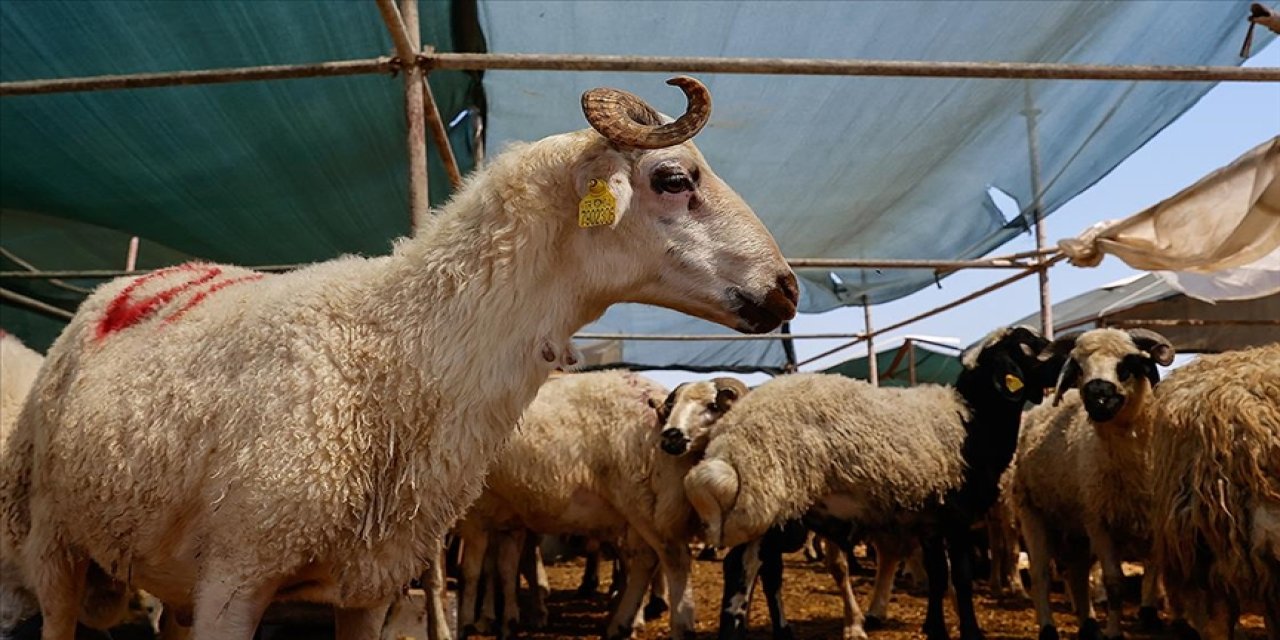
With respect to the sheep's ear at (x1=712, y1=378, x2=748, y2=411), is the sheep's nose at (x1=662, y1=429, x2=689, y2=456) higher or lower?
lower

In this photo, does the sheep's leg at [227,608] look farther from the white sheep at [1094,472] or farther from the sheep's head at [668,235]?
the white sheep at [1094,472]

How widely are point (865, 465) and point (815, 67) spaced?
246 cm

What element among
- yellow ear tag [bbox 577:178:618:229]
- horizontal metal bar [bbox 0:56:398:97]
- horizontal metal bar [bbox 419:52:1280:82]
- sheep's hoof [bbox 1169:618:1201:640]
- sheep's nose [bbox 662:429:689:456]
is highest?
horizontal metal bar [bbox 419:52:1280:82]

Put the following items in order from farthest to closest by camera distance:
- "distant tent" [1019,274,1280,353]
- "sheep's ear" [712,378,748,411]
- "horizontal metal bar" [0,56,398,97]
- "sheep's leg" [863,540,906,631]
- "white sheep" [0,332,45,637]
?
1. "distant tent" [1019,274,1280,353]
2. "sheep's leg" [863,540,906,631]
3. "sheep's ear" [712,378,748,411]
4. "horizontal metal bar" [0,56,398,97]
5. "white sheep" [0,332,45,637]

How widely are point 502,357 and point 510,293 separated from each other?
161 mm

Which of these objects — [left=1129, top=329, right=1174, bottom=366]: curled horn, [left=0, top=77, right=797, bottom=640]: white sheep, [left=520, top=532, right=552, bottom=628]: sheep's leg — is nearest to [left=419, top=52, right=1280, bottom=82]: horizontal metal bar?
[left=0, top=77, right=797, bottom=640]: white sheep

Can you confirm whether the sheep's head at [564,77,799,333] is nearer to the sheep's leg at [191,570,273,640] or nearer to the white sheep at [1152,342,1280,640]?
the sheep's leg at [191,570,273,640]

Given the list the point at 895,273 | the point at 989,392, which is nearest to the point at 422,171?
the point at 989,392

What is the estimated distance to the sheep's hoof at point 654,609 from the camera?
294 inches

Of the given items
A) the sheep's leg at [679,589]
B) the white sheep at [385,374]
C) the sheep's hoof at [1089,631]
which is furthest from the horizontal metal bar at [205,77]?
the sheep's hoof at [1089,631]

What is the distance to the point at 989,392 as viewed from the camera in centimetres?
583

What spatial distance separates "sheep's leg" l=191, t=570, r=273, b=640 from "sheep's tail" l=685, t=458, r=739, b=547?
340 cm

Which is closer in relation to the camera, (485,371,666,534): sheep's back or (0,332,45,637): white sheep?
(0,332,45,637): white sheep

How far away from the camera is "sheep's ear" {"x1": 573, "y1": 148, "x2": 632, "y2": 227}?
89.4 inches
